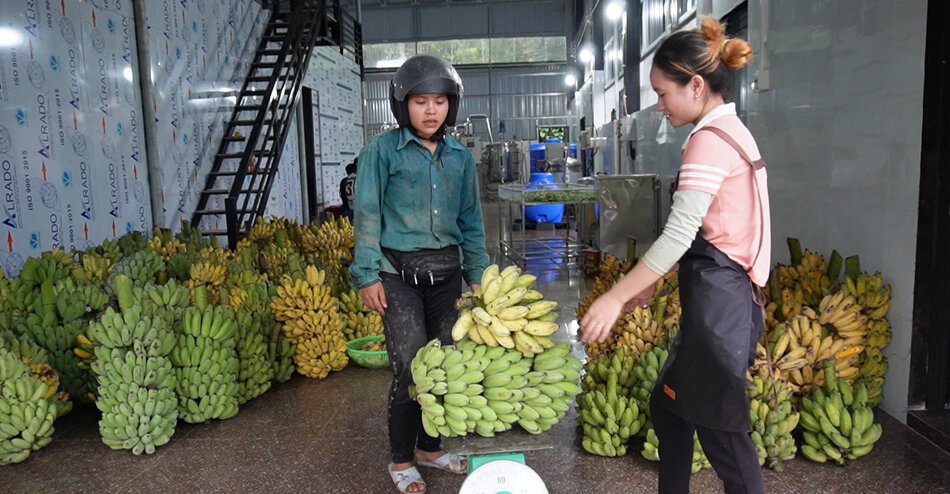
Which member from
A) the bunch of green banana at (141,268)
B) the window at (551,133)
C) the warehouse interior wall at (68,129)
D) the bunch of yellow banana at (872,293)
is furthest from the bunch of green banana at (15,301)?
the window at (551,133)

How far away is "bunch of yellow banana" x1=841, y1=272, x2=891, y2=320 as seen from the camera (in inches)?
137

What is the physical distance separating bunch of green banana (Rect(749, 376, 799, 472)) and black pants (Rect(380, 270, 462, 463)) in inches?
59.4

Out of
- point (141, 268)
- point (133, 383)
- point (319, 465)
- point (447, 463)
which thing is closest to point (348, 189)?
point (141, 268)

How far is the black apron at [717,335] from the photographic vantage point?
1871 mm

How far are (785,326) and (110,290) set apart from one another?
4.35 m

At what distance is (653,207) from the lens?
8.19m

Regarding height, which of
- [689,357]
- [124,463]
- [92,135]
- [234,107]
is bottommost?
[124,463]

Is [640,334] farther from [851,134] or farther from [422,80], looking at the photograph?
[422,80]

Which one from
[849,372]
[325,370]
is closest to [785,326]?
[849,372]

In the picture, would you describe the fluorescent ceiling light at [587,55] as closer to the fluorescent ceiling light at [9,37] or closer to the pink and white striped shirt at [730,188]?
the fluorescent ceiling light at [9,37]

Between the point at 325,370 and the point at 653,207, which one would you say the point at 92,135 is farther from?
the point at 653,207

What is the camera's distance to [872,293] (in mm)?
3514

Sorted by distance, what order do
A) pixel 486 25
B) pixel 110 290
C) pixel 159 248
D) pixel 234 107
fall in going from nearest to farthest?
pixel 110 290
pixel 159 248
pixel 234 107
pixel 486 25

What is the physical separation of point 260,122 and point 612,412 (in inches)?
288
